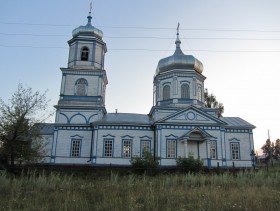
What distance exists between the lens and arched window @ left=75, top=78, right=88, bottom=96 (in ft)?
92.0

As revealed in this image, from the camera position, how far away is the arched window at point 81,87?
2803cm

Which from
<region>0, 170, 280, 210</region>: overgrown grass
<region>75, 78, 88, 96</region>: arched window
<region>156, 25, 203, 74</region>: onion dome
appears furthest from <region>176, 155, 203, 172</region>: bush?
<region>156, 25, 203, 74</region>: onion dome

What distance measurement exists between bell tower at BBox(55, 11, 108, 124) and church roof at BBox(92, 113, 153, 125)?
925mm

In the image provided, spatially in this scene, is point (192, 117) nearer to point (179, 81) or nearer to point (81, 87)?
point (179, 81)

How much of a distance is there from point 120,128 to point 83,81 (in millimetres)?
5940

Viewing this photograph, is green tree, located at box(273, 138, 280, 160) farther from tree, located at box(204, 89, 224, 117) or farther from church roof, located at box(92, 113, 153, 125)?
church roof, located at box(92, 113, 153, 125)

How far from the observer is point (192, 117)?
26797 mm

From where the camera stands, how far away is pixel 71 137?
88.2 ft

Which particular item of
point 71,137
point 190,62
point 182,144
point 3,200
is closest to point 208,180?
point 3,200

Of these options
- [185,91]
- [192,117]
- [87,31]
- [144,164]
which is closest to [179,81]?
[185,91]

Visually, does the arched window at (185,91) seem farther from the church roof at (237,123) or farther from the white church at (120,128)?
the church roof at (237,123)

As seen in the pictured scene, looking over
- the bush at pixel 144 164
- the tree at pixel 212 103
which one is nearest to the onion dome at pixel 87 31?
the bush at pixel 144 164

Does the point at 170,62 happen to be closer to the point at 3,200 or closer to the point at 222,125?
the point at 222,125

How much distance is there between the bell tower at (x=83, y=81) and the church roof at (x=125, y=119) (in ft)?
3.03
